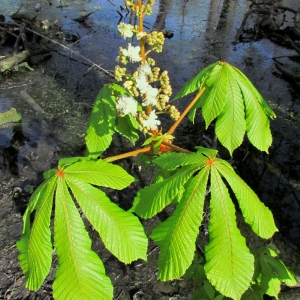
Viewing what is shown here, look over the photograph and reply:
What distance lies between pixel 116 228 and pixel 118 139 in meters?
2.22

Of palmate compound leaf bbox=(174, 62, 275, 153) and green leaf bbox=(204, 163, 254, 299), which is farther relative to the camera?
palmate compound leaf bbox=(174, 62, 275, 153)

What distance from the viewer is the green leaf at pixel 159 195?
1.07 metres

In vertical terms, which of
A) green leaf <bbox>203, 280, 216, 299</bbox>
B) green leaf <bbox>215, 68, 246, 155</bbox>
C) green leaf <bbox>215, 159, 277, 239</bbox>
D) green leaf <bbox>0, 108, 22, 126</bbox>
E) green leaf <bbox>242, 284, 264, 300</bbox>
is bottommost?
green leaf <bbox>0, 108, 22, 126</bbox>

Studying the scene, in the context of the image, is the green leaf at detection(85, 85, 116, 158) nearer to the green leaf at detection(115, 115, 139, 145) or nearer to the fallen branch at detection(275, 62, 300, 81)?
the green leaf at detection(115, 115, 139, 145)

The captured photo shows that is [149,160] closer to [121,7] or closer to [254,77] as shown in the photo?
[254,77]

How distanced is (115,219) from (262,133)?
2.54 feet

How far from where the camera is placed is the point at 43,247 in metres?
1.05

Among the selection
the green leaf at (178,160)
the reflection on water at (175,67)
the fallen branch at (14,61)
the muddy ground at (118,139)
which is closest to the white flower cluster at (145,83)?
the green leaf at (178,160)

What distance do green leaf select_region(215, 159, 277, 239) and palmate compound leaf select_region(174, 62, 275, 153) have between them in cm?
16

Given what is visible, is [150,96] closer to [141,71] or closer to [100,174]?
[141,71]

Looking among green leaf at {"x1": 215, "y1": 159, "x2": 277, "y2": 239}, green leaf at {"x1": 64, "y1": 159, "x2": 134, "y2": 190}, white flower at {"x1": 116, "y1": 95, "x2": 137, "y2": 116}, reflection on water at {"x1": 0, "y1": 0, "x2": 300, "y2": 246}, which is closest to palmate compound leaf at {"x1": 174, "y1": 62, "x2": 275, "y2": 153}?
green leaf at {"x1": 215, "y1": 159, "x2": 277, "y2": 239}

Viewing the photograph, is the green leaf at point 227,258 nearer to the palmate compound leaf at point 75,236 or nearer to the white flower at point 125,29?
the palmate compound leaf at point 75,236

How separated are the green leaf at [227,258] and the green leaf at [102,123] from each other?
0.64 metres

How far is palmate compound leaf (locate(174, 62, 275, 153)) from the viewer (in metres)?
1.30
